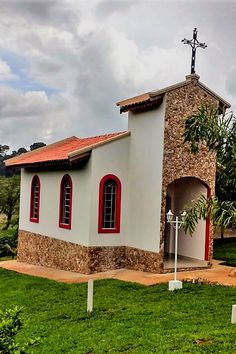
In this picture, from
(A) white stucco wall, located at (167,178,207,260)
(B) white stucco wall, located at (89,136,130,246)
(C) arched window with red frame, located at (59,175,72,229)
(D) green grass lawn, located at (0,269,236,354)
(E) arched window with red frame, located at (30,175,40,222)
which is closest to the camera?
(D) green grass lawn, located at (0,269,236,354)

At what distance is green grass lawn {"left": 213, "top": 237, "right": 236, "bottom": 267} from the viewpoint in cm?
1868

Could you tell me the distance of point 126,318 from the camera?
398 inches

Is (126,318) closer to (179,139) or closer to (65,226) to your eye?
(179,139)

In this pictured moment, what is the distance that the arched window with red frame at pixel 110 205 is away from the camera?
1600 centimetres

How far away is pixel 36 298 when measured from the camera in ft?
42.9

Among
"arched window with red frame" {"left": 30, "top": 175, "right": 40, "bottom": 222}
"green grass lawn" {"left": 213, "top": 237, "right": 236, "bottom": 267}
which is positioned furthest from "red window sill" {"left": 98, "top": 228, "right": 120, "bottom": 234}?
"arched window with red frame" {"left": 30, "top": 175, "right": 40, "bottom": 222}

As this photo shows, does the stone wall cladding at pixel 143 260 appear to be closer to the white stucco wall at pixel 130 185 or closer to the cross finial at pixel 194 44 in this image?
the white stucco wall at pixel 130 185

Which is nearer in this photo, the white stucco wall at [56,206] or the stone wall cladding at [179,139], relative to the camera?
the stone wall cladding at [179,139]

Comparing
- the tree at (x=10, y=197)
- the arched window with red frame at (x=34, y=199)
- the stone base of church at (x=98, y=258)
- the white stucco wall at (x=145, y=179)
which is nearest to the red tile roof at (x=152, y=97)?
the white stucco wall at (x=145, y=179)

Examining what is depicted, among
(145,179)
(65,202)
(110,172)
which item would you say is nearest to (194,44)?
(145,179)

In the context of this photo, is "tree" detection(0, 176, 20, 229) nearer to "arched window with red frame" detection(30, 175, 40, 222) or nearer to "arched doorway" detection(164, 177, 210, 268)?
"arched window with red frame" detection(30, 175, 40, 222)

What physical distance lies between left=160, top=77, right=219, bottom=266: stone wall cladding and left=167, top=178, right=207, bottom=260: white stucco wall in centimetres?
140

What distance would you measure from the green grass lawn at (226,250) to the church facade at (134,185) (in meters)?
2.02

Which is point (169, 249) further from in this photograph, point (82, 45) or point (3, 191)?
point (3, 191)
